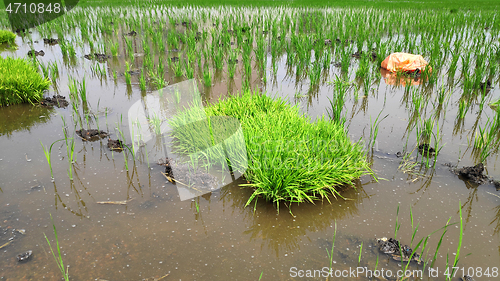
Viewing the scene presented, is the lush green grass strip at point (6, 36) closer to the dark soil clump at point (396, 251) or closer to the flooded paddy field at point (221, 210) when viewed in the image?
the flooded paddy field at point (221, 210)

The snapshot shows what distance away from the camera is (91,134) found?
320 cm

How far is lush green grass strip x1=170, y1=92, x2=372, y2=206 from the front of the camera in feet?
7.61

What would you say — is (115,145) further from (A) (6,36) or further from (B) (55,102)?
(A) (6,36)

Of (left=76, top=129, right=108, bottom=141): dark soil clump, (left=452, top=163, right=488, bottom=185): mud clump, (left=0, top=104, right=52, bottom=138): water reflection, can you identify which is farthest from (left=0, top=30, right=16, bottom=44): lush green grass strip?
(left=452, top=163, right=488, bottom=185): mud clump

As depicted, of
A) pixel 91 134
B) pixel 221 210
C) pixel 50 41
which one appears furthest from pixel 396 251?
pixel 50 41

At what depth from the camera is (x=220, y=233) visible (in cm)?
208

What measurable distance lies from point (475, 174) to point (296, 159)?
4.94 feet

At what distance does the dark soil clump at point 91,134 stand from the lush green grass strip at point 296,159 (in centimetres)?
89

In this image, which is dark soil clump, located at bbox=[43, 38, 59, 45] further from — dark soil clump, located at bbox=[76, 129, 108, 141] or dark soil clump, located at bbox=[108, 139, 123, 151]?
dark soil clump, located at bbox=[108, 139, 123, 151]

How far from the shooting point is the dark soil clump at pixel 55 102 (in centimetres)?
395

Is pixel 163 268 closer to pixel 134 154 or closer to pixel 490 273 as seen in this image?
pixel 134 154

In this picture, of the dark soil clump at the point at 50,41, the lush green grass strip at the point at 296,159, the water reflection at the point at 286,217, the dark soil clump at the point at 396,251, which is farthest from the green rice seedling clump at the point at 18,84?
the dark soil clump at the point at 396,251

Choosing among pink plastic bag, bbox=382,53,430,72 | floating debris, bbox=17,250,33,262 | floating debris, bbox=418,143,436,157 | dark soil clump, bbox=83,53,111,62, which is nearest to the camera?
floating debris, bbox=17,250,33,262

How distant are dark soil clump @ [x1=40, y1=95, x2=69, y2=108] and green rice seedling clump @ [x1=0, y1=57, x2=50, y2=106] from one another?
121mm
